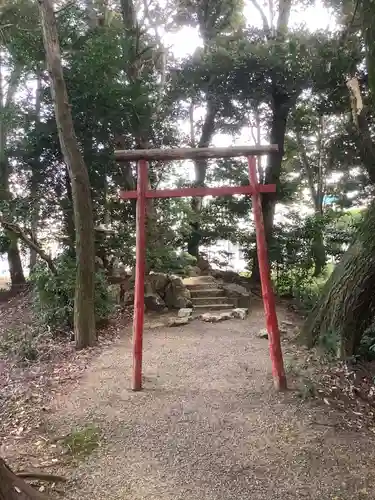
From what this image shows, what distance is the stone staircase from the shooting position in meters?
9.23

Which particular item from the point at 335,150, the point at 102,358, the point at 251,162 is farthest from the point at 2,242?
the point at 335,150

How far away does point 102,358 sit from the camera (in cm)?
626

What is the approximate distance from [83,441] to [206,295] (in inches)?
237

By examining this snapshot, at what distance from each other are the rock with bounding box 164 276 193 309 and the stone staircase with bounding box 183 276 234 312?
202mm

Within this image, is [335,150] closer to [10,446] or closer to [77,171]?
[77,171]

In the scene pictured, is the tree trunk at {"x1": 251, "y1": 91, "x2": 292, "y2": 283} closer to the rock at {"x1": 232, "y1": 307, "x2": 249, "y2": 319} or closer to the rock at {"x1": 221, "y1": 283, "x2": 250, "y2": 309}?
the rock at {"x1": 221, "y1": 283, "x2": 250, "y2": 309}

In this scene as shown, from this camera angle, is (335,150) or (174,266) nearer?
(174,266)

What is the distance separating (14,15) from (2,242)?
17.5 ft

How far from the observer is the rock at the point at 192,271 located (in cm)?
1069

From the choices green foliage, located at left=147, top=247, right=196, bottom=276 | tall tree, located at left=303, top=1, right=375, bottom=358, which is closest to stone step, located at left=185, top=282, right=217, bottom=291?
green foliage, located at left=147, top=247, right=196, bottom=276

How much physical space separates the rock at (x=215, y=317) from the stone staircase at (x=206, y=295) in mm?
533

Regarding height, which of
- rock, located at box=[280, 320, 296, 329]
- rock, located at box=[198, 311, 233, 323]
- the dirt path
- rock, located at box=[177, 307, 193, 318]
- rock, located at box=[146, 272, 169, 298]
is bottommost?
the dirt path

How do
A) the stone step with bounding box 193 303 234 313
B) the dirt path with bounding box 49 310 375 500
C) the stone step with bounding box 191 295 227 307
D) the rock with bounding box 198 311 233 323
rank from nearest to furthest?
the dirt path with bounding box 49 310 375 500
the rock with bounding box 198 311 233 323
the stone step with bounding box 193 303 234 313
the stone step with bounding box 191 295 227 307

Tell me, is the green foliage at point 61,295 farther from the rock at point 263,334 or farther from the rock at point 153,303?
the rock at point 263,334
